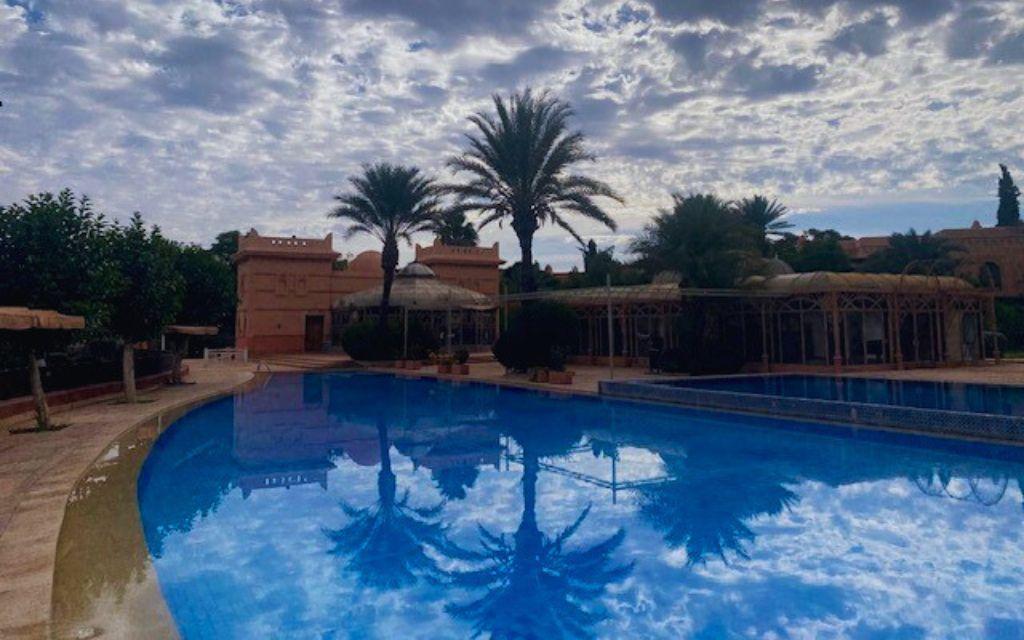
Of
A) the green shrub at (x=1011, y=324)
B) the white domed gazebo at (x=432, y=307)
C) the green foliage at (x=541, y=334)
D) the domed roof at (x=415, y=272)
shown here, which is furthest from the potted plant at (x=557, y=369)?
the green shrub at (x=1011, y=324)

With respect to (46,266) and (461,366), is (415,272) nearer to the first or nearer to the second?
(461,366)

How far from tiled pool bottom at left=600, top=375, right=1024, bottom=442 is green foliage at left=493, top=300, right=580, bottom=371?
3819 mm

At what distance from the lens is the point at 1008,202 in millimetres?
49438

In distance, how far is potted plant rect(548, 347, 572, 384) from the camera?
781 inches

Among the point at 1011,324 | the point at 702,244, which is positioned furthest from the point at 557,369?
the point at 1011,324

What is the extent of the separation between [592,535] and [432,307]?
26329 mm

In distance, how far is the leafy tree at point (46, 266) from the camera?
1146 cm

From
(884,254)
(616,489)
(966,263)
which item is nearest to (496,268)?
(884,254)

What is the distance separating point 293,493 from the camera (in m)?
8.28

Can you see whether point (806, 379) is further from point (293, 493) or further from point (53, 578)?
point (53, 578)

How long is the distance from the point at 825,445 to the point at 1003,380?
9.79 meters

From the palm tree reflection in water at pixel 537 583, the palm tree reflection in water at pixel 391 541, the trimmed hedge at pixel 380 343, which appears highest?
the trimmed hedge at pixel 380 343

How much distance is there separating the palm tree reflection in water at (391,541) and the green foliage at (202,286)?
54.3 feet

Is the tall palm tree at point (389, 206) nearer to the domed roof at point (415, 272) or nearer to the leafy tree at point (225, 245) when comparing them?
the domed roof at point (415, 272)
